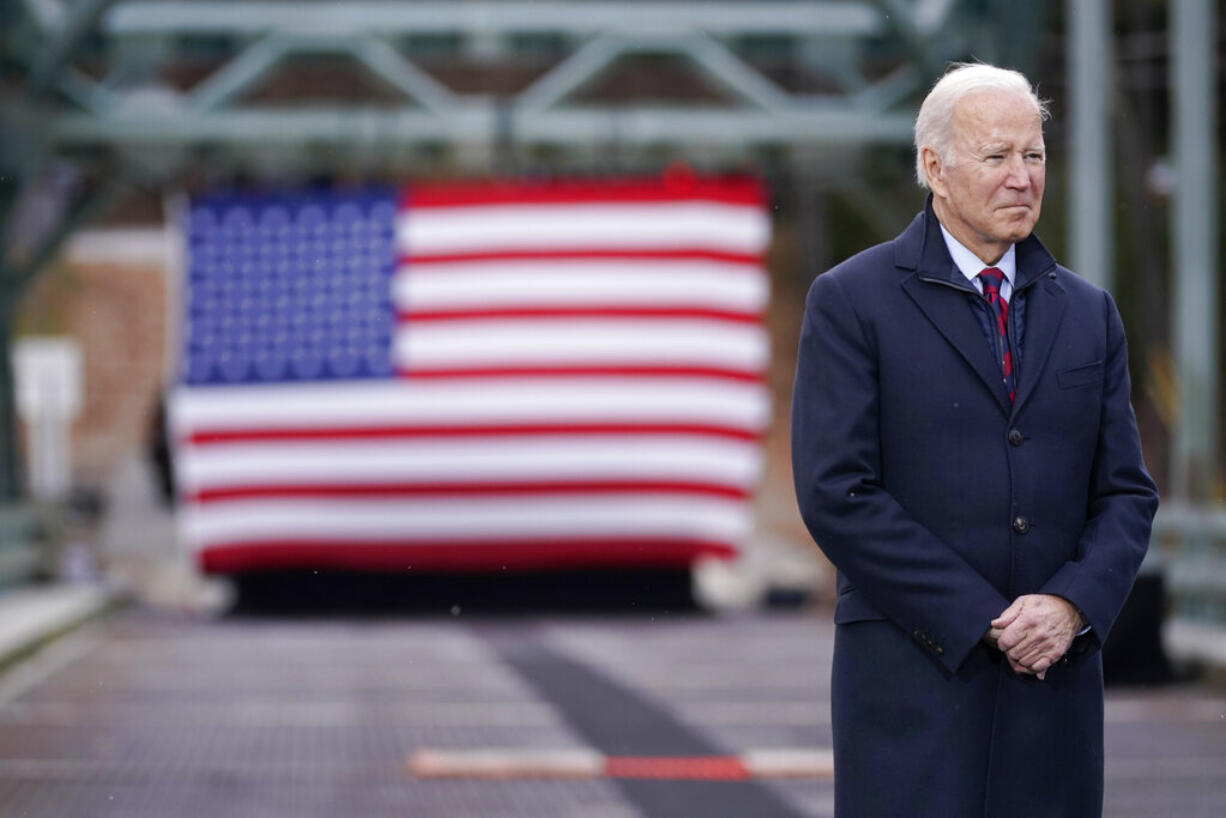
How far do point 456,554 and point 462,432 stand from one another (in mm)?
1421

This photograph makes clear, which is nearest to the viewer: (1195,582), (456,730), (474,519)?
(456,730)

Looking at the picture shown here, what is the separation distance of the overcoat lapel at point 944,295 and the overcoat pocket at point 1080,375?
0.11 meters

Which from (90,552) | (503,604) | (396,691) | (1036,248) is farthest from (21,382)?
(1036,248)

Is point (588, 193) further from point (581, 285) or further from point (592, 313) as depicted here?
point (592, 313)

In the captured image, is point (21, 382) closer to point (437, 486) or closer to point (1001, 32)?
point (437, 486)

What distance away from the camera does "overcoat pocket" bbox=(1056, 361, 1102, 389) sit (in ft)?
12.8

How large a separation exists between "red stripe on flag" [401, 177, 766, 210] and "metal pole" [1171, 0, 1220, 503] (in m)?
4.78

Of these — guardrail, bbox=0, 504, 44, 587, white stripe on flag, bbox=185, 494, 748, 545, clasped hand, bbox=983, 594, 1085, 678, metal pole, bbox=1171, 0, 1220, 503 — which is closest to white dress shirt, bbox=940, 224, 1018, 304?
clasped hand, bbox=983, 594, 1085, 678

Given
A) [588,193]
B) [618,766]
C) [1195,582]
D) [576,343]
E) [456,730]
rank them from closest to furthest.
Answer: [618,766]
[456,730]
[1195,582]
[576,343]
[588,193]

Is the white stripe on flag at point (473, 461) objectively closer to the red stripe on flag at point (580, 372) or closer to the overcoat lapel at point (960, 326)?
the red stripe on flag at point (580, 372)

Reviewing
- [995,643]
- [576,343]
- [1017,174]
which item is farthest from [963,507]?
[576,343]

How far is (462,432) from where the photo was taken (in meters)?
19.3

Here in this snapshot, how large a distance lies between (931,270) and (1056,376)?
27 centimetres

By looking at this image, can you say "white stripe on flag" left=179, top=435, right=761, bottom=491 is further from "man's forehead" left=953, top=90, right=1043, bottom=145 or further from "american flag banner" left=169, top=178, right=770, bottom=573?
"man's forehead" left=953, top=90, right=1043, bottom=145
